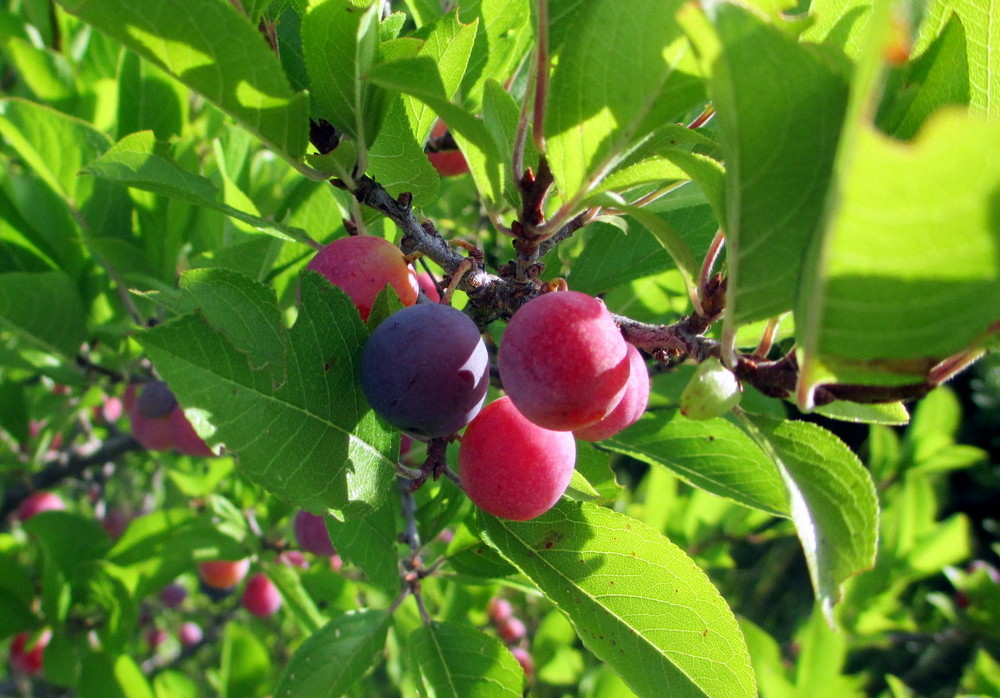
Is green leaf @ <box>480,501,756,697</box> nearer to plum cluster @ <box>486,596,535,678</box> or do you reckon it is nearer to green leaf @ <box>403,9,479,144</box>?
green leaf @ <box>403,9,479,144</box>

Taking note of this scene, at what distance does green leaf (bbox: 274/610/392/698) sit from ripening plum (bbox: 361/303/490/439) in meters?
0.47

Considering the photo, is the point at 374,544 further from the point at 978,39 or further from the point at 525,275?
the point at 978,39

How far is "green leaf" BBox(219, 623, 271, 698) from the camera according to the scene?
52.4 inches

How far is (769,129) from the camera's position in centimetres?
41

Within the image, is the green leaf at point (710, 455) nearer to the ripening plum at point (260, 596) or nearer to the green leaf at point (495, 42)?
the green leaf at point (495, 42)

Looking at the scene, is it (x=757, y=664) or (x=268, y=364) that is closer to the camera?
(x=268, y=364)

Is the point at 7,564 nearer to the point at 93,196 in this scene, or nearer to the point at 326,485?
the point at 93,196

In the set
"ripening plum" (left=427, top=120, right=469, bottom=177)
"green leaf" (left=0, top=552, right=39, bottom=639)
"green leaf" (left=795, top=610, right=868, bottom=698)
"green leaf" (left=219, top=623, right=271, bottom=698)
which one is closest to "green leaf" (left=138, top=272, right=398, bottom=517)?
"ripening plum" (left=427, top=120, right=469, bottom=177)

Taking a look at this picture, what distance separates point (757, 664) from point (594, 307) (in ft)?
3.41

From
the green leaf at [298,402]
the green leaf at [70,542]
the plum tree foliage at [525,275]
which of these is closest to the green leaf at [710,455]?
the plum tree foliage at [525,275]

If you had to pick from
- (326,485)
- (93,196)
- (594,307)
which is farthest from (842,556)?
(93,196)

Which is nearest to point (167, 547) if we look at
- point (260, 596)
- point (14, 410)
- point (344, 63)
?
point (14, 410)

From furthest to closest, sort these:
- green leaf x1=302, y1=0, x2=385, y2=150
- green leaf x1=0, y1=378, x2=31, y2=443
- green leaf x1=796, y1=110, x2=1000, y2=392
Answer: green leaf x1=0, y1=378, x2=31, y2=443 → green leaf x1=302, y1=0, x2=385, y2=150 → green leaf x1=796, y1=110, x2=1000, y2=392

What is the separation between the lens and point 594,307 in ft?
1.94
